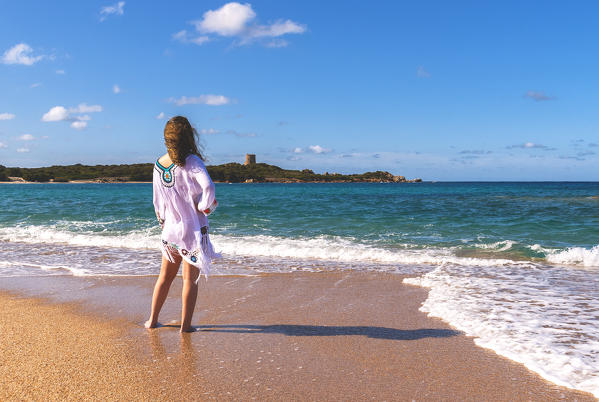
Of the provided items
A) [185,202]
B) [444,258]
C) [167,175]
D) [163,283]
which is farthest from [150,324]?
[444,258]

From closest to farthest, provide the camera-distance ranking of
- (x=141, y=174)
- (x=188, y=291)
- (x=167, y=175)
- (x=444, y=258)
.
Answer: (x=167, y=175) → (x=188, y=291) → (x=444, y=258) → (x=141, y=174)

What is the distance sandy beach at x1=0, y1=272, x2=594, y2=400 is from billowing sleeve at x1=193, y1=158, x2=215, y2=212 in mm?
1239

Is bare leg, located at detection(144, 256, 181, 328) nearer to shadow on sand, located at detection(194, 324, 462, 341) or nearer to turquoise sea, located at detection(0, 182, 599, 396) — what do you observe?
shadow on sand, located at detection(194, 324, 462, 341)

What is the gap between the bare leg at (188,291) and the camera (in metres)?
4.08

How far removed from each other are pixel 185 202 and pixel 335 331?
6.24 ft

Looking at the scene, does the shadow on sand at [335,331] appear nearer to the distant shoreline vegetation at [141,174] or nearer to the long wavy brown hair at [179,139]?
the long wavy brown hair at [179,139]

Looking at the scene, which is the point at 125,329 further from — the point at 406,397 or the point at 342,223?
the point at 342,223

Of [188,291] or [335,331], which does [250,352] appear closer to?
[188,291]

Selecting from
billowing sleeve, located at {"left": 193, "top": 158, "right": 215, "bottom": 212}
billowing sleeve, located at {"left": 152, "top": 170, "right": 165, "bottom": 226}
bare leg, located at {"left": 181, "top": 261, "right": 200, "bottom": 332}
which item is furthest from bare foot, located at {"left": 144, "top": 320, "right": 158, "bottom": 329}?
billowing sleeve, located at {"left": 193, "top": 158, "right": 215, "bottom": 212}

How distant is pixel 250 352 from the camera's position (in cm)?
378

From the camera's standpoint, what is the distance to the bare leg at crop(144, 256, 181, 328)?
13.8 feet

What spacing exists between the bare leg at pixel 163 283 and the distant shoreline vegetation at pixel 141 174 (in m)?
85.5

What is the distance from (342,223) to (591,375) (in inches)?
508

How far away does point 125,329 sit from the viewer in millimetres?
4387
